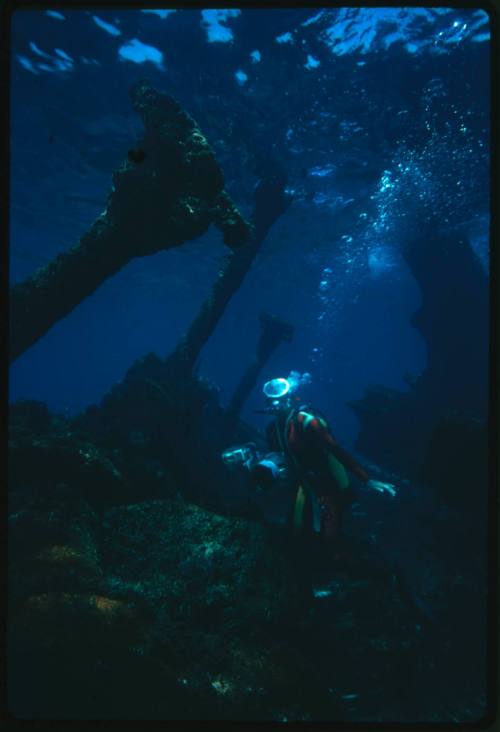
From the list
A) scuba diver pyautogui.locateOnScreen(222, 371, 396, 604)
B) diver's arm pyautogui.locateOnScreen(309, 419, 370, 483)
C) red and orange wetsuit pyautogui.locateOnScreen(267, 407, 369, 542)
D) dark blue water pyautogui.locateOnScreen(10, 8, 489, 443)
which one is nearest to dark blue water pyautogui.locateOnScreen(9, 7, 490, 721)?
dark blue water pyautogui.locateOnScreen(10, 8, 489, 443)

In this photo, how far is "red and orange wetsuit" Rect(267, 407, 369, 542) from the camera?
5098 millimetres

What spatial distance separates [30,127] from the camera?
14086mm

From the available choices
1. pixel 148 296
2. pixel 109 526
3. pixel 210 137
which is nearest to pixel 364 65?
pixel 210 137

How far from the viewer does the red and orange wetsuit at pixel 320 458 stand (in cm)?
510

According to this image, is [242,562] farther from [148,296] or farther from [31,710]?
[148,296]

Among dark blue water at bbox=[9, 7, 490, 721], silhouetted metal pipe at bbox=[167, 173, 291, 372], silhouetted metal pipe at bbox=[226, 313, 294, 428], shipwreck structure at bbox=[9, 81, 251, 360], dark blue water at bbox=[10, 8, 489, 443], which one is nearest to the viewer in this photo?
dark blue water at bbox=[9, 7, 490, 721]

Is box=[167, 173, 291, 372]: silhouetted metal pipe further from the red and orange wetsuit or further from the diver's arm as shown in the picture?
the diver's arm

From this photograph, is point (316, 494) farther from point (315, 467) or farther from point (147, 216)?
point (147, 216)

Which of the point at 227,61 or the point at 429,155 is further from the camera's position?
the point at 429,155

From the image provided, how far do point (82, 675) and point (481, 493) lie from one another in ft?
22.1

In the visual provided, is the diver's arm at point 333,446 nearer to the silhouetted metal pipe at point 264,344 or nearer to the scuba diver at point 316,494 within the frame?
the scuba diver at point 316,494

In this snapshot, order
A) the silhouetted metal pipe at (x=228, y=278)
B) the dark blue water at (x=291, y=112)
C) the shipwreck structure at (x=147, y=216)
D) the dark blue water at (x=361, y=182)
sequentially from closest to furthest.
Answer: the dark blue water at (x=361, y=182) < the shipwreck structure at (x=147, y=216) < the dark blue water at (x=291, y=112) < the silhouetted metal pipe at (x=228, y=278)

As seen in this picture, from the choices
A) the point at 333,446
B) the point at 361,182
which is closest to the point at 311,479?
the point at 333,446

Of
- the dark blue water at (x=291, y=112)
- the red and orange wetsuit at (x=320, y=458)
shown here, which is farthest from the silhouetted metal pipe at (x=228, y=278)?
the red and orange wetsuit at (x=320, y=458)
